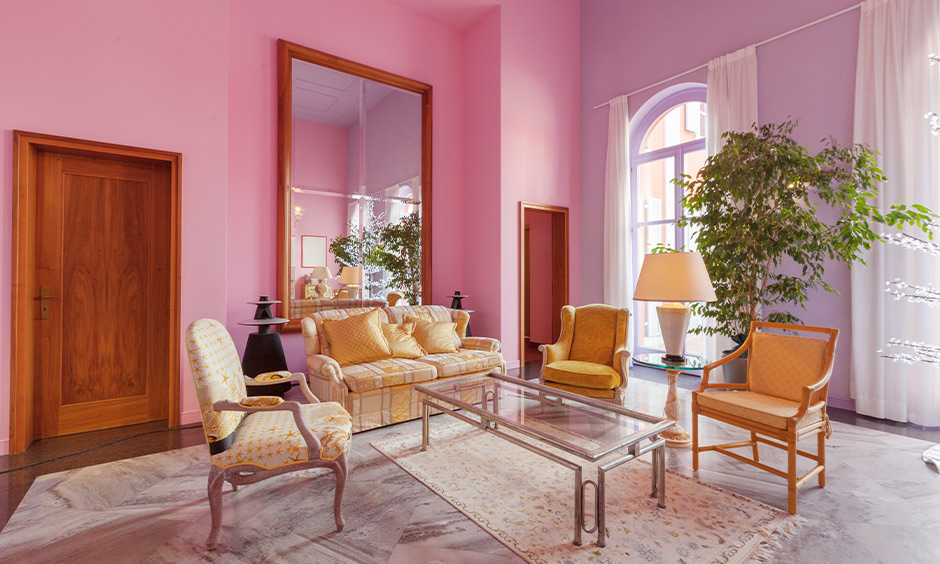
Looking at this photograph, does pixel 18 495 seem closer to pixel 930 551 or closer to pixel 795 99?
pixel 930 551

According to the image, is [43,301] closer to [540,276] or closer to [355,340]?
[355,340]

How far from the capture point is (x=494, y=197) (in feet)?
18.5

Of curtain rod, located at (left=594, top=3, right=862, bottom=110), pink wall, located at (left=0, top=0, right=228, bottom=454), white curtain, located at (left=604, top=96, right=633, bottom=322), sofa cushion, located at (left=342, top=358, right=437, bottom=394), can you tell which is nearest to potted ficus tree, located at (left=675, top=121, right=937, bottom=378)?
curtain rod, located at (left=594, top=3, right=862, bottom=110)

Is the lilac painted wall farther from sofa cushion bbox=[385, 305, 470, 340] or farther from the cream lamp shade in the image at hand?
the cream lamp shade

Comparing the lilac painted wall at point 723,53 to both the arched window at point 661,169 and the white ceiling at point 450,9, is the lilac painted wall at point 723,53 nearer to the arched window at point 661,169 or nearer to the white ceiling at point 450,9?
the arched window at point 661,169

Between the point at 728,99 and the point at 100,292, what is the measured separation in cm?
622

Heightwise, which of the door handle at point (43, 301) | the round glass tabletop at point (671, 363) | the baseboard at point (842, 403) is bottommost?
the baseboard at point (842, 403)

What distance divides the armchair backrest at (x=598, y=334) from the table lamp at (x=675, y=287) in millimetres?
596

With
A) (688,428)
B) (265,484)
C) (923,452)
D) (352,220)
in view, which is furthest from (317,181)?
(923,452)

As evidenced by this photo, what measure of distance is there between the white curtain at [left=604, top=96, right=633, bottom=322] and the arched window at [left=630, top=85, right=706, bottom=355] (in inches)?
10.2

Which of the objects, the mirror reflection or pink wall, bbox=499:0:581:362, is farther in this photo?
pink wall, bbox=499:0:581:362

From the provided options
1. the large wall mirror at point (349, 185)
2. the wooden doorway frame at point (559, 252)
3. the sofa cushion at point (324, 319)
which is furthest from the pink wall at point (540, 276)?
the sofa cushion at point (324, 319)

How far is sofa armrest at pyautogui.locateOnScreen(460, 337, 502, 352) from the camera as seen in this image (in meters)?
4.49

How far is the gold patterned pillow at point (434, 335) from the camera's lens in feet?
14.2
